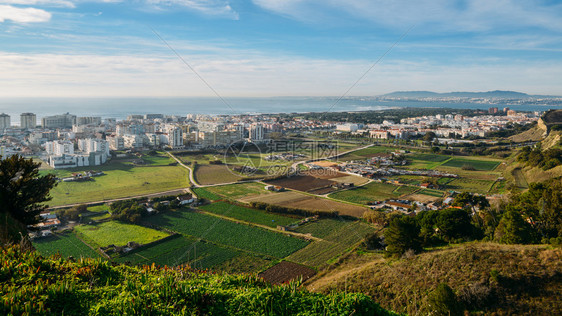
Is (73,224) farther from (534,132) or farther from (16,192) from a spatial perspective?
(534,132)

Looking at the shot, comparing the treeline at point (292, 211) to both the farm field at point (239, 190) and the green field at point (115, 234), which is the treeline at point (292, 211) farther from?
the green field at point (115, 234)

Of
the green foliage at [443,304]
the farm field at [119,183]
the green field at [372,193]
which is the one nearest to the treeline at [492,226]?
the green foliage at [443,304]

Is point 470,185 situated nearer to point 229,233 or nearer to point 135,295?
point 229,233

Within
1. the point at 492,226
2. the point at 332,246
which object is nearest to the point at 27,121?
the point at 332,246

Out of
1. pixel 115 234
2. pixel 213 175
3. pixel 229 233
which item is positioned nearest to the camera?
pixel 115 234

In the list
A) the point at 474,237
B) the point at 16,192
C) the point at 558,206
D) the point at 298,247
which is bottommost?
the point at 298,247

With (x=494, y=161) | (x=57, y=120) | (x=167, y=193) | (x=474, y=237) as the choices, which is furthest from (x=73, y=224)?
(x=57, y=120)
